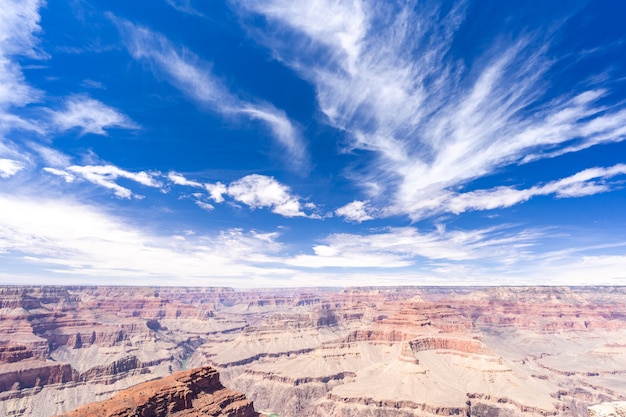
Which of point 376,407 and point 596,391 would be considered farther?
point 596,391

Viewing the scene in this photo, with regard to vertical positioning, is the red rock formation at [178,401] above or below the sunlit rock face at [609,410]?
below

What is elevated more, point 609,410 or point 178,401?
point 609,410

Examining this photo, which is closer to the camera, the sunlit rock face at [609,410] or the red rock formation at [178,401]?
the sunlit rock face at [609,410]

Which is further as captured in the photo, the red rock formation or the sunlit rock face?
the red rock formation

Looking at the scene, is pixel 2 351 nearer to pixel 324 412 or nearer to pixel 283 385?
pixel 283 385

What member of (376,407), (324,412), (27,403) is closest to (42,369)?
(27,403)

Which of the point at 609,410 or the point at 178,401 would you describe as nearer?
the point at 609,410

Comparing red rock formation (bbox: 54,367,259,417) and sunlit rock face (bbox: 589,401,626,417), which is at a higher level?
sunlit rock face (bbox: 589,401,626,417)

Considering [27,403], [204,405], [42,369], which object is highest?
[204,405]
